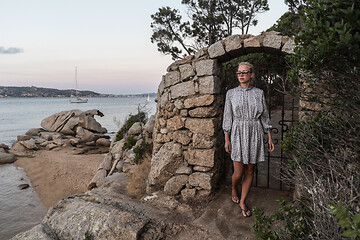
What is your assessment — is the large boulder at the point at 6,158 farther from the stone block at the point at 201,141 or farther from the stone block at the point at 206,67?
the stone block at the point at 206,67

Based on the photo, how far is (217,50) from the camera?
3.87 meters

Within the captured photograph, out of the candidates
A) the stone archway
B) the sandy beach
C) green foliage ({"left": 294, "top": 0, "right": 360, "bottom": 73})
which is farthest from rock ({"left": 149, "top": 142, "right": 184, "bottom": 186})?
the sandy beach

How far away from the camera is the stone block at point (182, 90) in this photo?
412cm

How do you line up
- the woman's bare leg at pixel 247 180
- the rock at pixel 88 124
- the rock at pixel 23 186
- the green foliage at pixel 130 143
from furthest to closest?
the rock at pixel 88 124 → the rock at pixel 23 186 → the green foliage at pixel 130 143 → the woman's bare leg at pixel 247 180

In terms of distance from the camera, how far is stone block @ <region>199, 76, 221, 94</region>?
391cm

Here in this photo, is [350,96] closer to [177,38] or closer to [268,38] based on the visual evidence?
[268,38]

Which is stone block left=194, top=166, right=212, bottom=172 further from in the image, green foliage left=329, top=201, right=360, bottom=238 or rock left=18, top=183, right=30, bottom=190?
rock left=18, top=183, right=30, bottom=190

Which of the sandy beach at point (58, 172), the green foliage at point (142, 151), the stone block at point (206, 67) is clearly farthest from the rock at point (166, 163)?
the sandy beach at point (58, 172)

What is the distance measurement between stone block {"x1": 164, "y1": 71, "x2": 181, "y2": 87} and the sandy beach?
244 inches

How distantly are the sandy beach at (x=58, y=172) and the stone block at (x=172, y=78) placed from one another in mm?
6203

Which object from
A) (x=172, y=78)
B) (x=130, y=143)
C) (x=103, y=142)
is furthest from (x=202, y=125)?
(x=103, y=142)

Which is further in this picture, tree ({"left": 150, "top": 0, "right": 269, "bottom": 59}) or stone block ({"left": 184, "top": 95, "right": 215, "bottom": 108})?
tree ({"left": 150, "top": 0, "right": 269, "bottom": 59})

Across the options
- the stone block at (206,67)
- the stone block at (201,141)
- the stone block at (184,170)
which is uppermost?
the stone block at (206,67)

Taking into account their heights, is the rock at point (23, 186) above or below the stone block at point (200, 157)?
below
